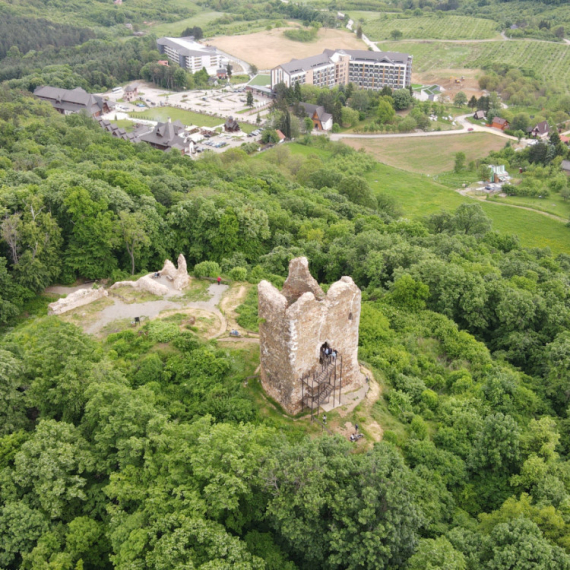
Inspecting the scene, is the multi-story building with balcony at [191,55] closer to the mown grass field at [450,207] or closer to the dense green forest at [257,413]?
the mown grass field at [450,207]

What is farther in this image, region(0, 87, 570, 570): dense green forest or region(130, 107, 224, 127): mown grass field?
region(130, 107, 224, 127): mown grass field

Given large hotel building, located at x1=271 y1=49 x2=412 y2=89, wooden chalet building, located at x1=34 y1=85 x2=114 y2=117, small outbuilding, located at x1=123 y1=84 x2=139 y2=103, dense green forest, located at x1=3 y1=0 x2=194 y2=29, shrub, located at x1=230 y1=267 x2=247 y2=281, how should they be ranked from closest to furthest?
shrub, located at x1=230 y1=267 x2=247 y2=281 < wooden chalet building, located at x1=34 y1=85 x2=114 y2=117 < small outbuilding, located at x1=123 y1=84 x2=139 y2=103 < large hotel building, located at x1=271 y1=49 x2=412 y2=89 < dense green forest, located at x1=3 y1=0 x2=194 y2=29

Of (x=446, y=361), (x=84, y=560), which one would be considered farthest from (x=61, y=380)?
(x=446, y=361)

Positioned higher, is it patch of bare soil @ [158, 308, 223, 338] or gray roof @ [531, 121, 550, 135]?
patch of bare soil @ [158, 308, 223, 338]

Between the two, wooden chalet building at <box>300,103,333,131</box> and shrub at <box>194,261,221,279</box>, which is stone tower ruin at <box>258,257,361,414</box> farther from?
wooden chalet building at <box>300,103,333,131</box>

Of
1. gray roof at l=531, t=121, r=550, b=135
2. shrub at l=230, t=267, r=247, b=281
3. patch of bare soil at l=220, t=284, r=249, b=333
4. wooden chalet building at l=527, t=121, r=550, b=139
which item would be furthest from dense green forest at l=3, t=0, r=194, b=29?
patch of bare soil at l=220, t=284, r=249, b=333

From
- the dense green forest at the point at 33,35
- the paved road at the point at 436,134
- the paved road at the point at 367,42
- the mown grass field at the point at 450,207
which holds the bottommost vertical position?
the mown grass field at the point at 450,207

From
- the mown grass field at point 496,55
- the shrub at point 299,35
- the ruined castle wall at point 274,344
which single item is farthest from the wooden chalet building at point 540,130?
the ruined castle wall at point 274,344
